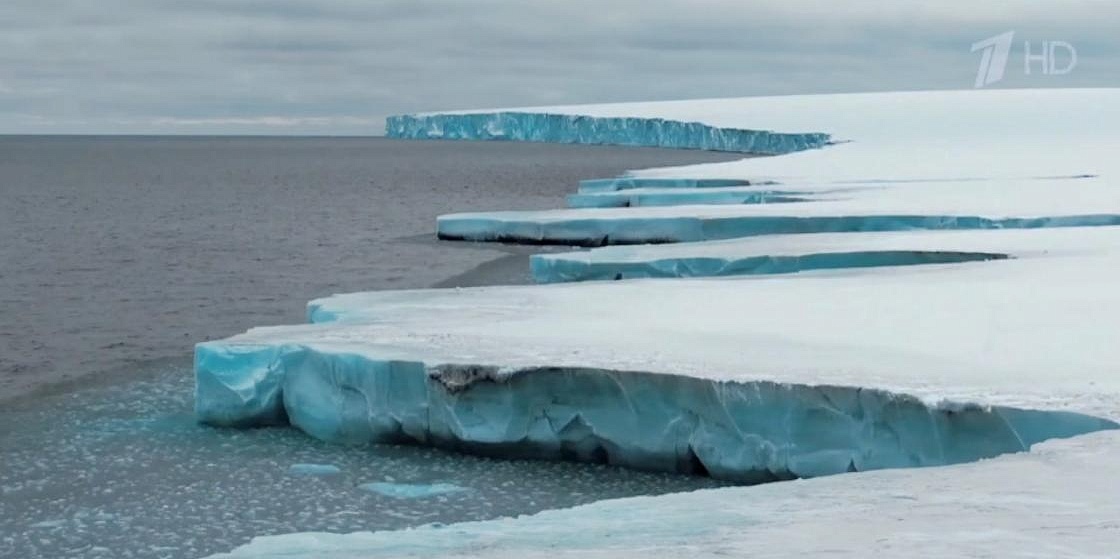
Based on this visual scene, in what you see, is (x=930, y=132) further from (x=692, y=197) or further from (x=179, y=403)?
(x=179, y=403)

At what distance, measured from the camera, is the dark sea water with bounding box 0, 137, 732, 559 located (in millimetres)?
4781

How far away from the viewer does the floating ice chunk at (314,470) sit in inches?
207

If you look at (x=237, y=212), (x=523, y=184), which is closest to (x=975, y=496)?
(x=237, y=212)

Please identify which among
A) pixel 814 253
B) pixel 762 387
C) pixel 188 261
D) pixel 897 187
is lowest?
pixel 188 261

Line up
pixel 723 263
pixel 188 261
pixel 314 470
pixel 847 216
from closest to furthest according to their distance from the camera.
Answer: pixel 314 470
pixel 723 263
pixel 847 216
pixel 188 261

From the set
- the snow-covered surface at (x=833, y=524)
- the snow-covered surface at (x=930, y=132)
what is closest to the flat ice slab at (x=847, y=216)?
the snow-covered surface at (x=930, y=132)

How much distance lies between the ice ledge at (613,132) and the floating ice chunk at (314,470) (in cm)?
3236

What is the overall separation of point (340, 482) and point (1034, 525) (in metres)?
2.79

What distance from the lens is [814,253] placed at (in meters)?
8.87

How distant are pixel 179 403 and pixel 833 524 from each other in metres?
4.37

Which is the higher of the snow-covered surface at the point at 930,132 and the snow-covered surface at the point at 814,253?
the snow-covered surface at the point at 930,132

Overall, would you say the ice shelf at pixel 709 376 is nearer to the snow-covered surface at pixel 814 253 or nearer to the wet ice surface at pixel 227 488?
the wet ice surface at pixel 227 488

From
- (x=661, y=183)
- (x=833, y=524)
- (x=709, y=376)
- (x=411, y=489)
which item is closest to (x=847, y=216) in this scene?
(x=709, y=376)

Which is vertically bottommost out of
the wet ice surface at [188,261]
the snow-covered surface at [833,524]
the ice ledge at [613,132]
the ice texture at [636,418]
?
the wet ice surface at [188,261]
